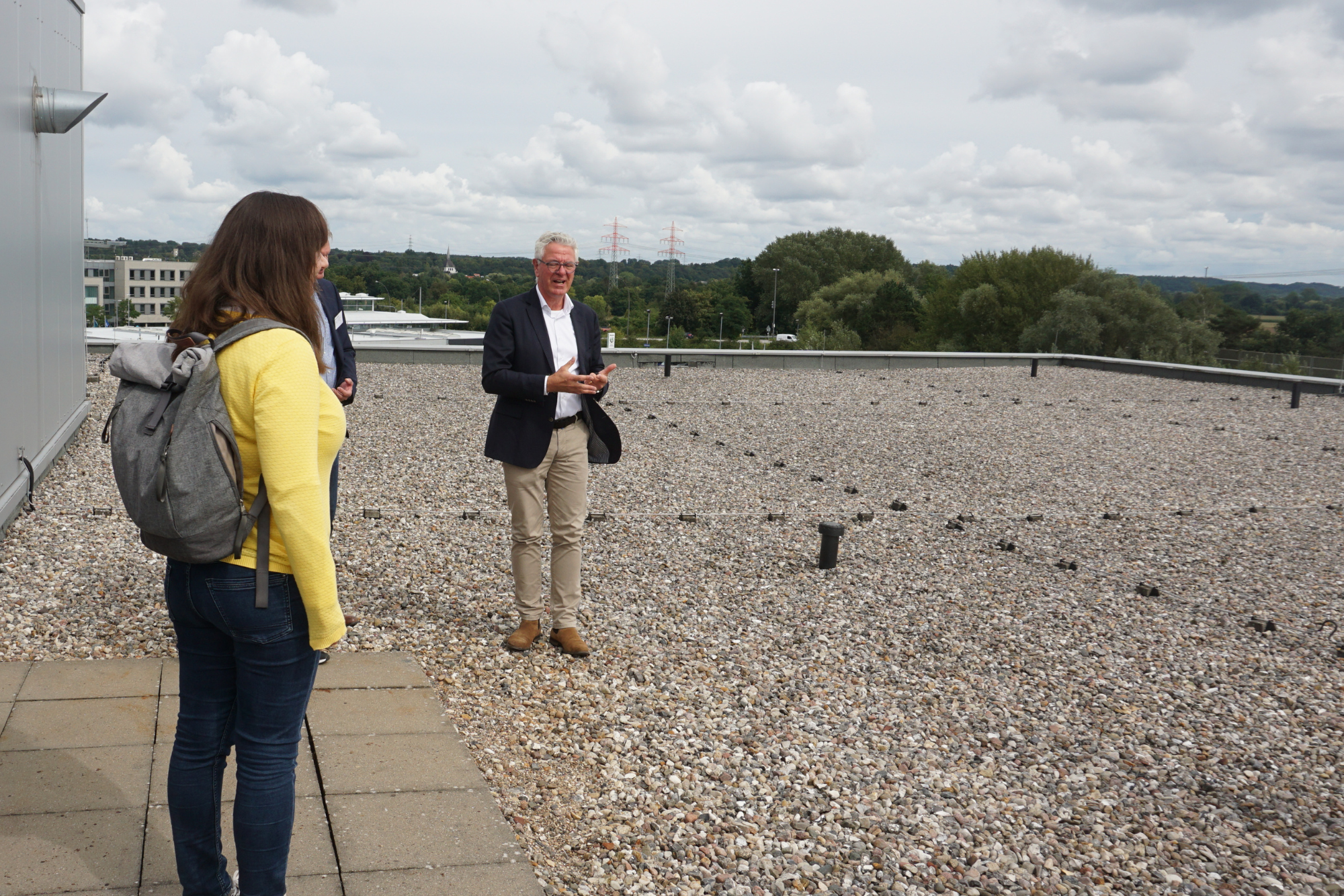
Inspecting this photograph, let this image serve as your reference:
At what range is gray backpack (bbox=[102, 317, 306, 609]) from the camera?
2072 millimetres

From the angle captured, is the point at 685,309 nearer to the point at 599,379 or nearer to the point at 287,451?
the point at 599,379

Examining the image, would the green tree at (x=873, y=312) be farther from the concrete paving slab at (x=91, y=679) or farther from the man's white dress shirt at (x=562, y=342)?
the concrete paving slab at (x=91, y=679)

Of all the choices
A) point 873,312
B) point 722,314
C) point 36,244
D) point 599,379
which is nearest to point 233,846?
point 599,379

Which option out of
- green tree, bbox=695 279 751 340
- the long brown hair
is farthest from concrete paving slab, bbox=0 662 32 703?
green tree, bbox=695 279 751 340

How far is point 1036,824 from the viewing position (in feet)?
12.1

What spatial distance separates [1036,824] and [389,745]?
92.2 inches

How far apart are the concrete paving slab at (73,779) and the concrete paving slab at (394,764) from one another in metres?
0.58

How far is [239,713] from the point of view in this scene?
2.31m

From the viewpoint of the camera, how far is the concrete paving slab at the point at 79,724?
361 centimetres

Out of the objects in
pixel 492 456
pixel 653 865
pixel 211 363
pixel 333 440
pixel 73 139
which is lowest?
pixel 653 865

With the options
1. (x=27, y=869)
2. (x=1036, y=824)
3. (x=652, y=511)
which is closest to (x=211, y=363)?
(x=27, y=869)

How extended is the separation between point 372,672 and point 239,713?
2285mm

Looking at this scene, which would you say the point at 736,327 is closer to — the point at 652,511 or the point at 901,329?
the point at 901,329

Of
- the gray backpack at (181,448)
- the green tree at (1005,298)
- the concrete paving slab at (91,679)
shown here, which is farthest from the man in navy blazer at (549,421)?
the green tree at (1005,298)
